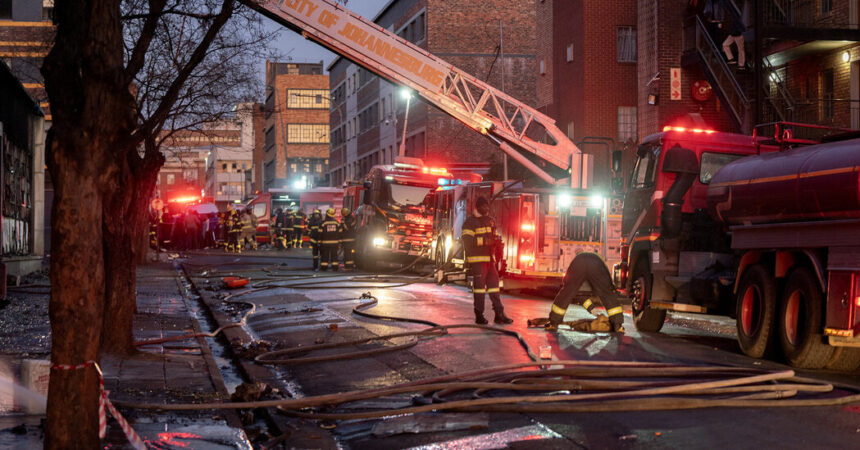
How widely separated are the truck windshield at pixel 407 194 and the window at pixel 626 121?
7.57m

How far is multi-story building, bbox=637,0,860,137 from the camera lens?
76.7 feet

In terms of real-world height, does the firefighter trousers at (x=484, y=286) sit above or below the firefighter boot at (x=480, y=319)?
above

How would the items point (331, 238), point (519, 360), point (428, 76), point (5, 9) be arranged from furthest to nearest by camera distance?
point (5, 9) → point (331, 238) → point (428, 76) → point (519, 360)

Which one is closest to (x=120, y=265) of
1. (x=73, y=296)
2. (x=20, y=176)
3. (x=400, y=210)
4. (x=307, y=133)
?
(x=73, y=296)

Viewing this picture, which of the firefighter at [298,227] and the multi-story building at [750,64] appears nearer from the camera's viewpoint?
the multi-story building at [750,64]

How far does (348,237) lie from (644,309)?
16.8 meters

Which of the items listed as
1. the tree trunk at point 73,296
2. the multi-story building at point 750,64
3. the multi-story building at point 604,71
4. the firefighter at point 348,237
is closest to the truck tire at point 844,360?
the tree trunk at point 73,296

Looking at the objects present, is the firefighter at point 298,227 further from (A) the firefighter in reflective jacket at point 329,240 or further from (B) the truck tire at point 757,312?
(B) the truck tire at point 757,312

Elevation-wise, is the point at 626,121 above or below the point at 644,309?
above

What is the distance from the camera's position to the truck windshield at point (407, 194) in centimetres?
2902

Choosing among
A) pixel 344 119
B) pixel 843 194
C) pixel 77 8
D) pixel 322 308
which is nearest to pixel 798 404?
pixel 843 194

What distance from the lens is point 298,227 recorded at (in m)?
43.6

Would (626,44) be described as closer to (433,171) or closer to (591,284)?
(433,171)

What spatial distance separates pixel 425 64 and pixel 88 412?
17244 millimetres
